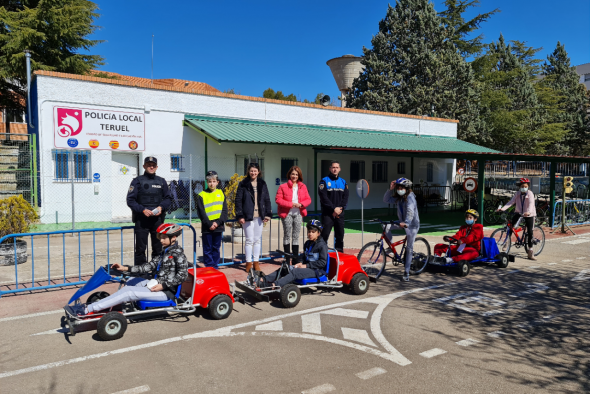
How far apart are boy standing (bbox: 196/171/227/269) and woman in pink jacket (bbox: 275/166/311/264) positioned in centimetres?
107

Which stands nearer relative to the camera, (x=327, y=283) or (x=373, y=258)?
(x=327, y=283)

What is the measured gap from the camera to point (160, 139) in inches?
630

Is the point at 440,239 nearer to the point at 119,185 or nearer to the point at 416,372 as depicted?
the point at 416,372

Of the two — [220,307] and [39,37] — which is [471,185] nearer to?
[220,307]

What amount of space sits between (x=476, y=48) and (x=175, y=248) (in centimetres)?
4030

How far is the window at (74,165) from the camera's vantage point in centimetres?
1396

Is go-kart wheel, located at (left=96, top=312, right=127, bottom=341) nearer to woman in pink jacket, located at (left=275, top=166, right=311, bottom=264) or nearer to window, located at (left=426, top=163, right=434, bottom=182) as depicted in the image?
woman in pink jacket, located at (left=275, top=166, right=311, bottom=264)

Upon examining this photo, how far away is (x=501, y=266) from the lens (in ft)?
29.7

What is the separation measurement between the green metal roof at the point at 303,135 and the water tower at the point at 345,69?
56.8 feet

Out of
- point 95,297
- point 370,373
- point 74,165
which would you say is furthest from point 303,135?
point 370,373

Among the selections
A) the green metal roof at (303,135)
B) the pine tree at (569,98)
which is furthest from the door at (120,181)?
the pine tree at (569,98)

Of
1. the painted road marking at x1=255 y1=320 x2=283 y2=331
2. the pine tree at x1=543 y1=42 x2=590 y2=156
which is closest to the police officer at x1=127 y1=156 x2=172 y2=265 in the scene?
the painted road marking at x1=255 y1=320 x2=283 y2=331

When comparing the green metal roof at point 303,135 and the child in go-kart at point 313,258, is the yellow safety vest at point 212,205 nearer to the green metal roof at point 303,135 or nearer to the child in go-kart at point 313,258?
the child in go-kart at point 313,258

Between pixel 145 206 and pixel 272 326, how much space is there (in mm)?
3029
